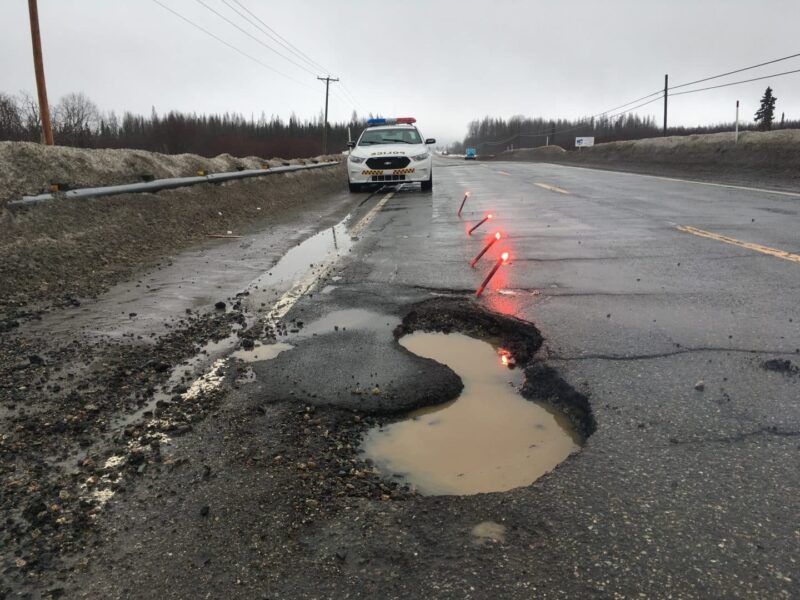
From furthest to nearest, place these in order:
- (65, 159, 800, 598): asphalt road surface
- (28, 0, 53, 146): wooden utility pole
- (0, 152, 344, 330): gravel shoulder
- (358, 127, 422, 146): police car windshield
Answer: (358, 127, 422, 146): police car windshield → (28, 0, 53, 146): wooden utility pole → (0, 152, 344, 330): gravel shoulder → (65, 159, 800, 598): asphalt road surface

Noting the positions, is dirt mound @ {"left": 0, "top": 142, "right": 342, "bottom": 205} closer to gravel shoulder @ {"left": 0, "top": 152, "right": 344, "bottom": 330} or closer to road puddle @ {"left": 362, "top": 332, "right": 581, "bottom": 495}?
gravel shoulder @ {"left": 0, "top": 152, "right": 344, "bottom": 330}

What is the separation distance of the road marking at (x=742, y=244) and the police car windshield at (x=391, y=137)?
9670 millimetres

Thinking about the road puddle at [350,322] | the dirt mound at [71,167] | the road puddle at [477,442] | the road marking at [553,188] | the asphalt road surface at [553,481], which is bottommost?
the road puddle at [477,442]

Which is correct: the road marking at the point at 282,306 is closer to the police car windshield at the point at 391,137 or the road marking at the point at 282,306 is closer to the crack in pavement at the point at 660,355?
the crack in pavement at the point at 660,355

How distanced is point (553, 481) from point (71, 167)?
1108cm

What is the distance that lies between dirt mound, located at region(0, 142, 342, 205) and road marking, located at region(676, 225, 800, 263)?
9.13m

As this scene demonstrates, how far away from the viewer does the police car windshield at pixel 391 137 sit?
16.5 meters

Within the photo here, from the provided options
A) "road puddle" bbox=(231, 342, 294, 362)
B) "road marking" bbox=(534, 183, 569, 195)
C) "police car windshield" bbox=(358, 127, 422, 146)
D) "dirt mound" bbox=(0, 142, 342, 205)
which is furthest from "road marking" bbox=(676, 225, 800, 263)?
"police car windshield" bbox=(358, 127, 422, 146)

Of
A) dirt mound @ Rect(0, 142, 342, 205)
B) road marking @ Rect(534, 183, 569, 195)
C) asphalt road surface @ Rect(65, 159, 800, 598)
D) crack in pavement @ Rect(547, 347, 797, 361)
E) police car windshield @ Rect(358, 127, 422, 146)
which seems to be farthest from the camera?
police car windshield @ Rect(358, 127, 422, 146)

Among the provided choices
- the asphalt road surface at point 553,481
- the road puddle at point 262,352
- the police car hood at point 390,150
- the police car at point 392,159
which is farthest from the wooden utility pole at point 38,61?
the road puddle at point 262,352

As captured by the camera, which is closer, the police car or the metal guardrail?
the metal guardrail

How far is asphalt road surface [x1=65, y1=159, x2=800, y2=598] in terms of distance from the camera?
1731 millimetres

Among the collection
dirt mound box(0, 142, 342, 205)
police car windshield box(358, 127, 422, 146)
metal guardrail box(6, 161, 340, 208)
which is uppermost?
police car windshield box(358, 127, 422, 146)

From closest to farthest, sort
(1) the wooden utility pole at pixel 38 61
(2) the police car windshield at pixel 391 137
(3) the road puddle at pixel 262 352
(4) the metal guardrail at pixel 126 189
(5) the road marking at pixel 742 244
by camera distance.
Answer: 1. (3) the road puddle at pixel 262 352
2. (5) the road marking at pixel 742 244
3. (4) the metal guardrail at pixel 126 189
4. (1) the wooden utility pole at pixel 38 61
5. (2) the police car windshield at pixel 391 137
